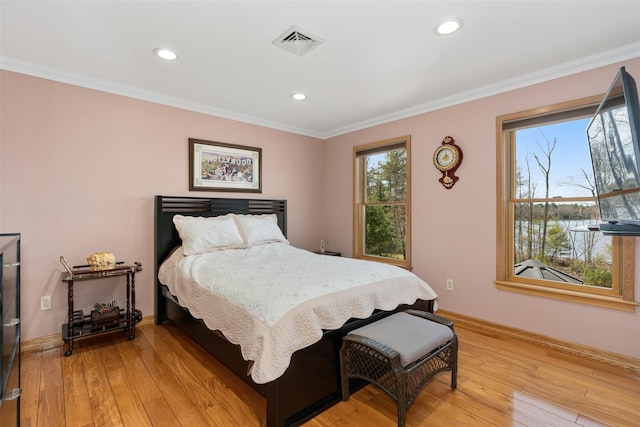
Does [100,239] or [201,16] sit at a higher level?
[201,16]

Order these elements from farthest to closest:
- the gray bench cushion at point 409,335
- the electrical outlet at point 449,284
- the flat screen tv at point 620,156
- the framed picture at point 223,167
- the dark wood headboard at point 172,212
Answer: the framed picture at point 223,167, the electrical outlet at point 449,284, the dark wood headboard at point 172,212, the gray bench cushion at point 409,335, the flat screen tv at point 620,156

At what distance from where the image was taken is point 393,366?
168 centimetres

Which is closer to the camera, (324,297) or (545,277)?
(324,297)

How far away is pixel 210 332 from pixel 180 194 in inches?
71.4

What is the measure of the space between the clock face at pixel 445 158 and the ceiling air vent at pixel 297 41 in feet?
6.19

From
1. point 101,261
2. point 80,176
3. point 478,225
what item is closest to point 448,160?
point 478,225

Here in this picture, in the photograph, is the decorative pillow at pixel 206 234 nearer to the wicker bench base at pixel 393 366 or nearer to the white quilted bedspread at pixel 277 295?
the white quilted bedspread at pixel 277 295

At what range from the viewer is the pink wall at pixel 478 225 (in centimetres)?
252

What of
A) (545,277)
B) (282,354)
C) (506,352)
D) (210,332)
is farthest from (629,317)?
(210,332)

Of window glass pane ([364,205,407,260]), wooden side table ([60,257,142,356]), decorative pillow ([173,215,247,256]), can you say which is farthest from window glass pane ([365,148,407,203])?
wooden side table ([60,257,142,356])

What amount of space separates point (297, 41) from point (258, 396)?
2.48 meters

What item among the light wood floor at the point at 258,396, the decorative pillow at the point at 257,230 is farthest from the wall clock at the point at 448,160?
the decorative pillow at the point at 257,230

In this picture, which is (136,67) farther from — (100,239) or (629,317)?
(629,317)

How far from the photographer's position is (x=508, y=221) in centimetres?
307
